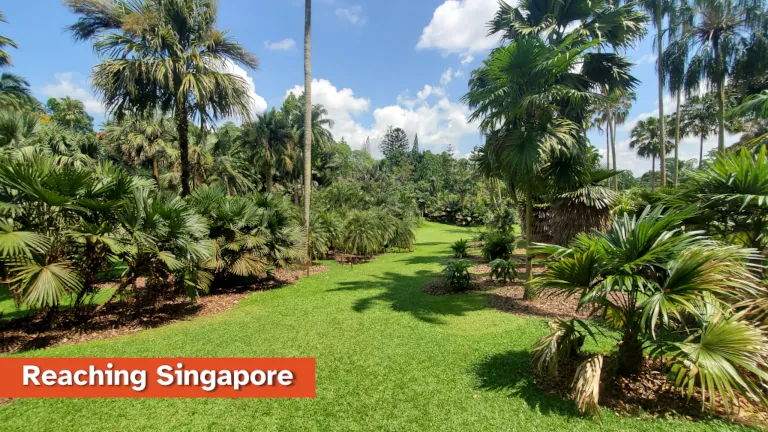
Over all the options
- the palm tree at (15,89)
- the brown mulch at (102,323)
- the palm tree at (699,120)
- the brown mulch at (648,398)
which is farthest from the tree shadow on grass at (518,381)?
the palm tree at (699,120)

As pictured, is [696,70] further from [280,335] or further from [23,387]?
[23,387]

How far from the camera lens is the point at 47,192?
4352 millimetres

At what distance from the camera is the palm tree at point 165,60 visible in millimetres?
7758

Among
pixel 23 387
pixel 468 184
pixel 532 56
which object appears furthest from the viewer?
pixel 468 184

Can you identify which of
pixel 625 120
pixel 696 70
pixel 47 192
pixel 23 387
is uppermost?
pixel 625 120

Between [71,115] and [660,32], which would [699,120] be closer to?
[660,32]

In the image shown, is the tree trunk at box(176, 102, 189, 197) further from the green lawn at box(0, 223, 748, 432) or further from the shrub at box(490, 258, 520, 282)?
the shrub at box(490, 258, 520, 282)

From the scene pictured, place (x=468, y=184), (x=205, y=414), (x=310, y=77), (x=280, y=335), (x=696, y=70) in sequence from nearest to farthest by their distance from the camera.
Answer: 1. (x=205, y=414)
2. (x=280, y=335)
3. (x=310, y=77)
4. (x=696, y=70)
5. (x=468, y=184)

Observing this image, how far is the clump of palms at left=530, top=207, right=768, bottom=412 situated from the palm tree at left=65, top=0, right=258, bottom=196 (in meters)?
9.15

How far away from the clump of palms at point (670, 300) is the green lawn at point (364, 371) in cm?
50

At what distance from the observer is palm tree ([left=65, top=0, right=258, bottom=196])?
7758mm

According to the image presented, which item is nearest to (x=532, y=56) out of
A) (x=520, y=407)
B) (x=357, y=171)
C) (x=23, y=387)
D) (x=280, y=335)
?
(x=520, y=407)

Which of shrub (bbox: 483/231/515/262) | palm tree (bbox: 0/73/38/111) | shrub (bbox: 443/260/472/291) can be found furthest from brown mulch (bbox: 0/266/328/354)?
palm tree (bbox: 0/73/38/111)

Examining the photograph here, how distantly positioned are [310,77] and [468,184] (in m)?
27.9
